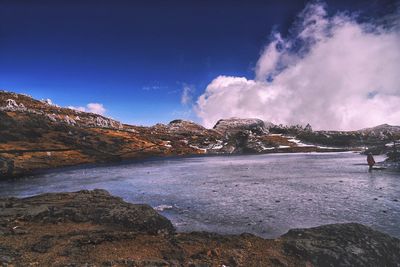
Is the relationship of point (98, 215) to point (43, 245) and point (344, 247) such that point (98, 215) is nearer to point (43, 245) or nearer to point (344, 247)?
point (43, 245)

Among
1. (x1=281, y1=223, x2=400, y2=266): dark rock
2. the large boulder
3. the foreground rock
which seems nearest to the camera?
the foreground rock

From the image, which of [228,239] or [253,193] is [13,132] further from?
[228,239]

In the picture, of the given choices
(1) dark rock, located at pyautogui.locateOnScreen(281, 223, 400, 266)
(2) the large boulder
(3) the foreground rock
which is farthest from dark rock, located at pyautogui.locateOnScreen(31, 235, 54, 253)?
(1) dark rock, located at pyautogui.locateOnScreen(281, 223, 400, 266)

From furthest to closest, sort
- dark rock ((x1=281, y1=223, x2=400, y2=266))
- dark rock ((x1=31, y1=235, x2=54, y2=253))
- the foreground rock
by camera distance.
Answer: dark rock ((x1=31, y1=235, x2=54, y2=253)) < dark rock ((x1=281, y1=223, x2=400, y2=266)) < the foreground rock

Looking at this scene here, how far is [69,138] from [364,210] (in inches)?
7113

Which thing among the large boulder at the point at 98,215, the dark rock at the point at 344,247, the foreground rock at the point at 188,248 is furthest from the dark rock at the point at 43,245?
the dark rock at the point at 344,247

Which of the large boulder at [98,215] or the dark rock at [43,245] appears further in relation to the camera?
the large boulder at [98,215]

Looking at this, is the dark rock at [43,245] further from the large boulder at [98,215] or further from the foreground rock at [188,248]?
the large boulder at [98,215]

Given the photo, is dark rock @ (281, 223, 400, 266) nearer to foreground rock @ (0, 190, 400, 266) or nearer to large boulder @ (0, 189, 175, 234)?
foreground rock @ (0, 190, 400, 266)

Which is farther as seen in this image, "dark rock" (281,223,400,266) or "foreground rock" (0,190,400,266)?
"dark rock" (281,223,400,266)

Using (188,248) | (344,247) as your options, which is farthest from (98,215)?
(344,247)

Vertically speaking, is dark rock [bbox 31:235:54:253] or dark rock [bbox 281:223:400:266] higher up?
dark rock [bbox 31:235:54:253]

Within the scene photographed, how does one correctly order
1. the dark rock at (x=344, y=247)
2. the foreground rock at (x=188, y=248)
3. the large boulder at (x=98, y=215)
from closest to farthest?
the foreground rock at (x=188, y=248) < the dark rock at (x=344, y=247) < the large boulder at (x=98, y=215)

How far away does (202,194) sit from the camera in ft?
167
